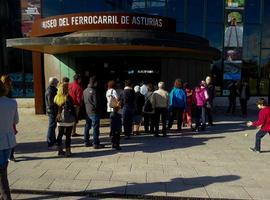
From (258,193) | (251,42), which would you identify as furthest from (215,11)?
(258,193)

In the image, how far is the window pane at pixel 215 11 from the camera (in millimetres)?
24011

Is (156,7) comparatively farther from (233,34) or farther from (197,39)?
(197,39)

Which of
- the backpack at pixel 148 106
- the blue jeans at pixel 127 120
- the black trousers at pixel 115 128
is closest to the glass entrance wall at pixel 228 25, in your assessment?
the backpack at pixel 148 106

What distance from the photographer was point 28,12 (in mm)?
21844

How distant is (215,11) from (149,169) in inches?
713

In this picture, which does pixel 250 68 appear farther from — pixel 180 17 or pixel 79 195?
pixel 79 195

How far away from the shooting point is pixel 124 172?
750 cm

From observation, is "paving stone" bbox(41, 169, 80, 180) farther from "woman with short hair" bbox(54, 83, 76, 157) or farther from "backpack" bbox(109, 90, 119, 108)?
"backpack" bbox(109, 90, 119, 108)

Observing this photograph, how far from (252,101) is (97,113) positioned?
16.4 meters

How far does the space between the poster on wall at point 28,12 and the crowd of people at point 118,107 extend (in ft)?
36.6

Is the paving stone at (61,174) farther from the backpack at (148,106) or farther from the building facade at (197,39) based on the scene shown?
the building facade at (197,39)

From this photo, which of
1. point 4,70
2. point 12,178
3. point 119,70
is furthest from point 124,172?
point 4,70

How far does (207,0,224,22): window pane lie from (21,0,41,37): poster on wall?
9880 mm

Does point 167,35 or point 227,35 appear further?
point 227,35
